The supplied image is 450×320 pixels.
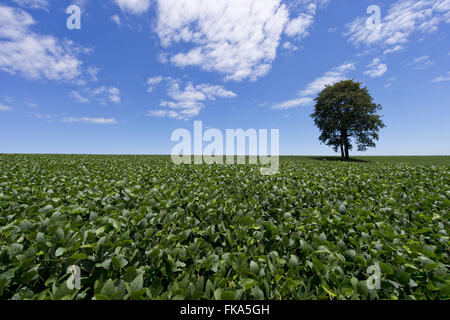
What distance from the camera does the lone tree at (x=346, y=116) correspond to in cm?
3412

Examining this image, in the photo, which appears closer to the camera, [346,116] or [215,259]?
[215,259]

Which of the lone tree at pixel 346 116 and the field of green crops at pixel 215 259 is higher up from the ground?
the lone tree at pixel 346 116

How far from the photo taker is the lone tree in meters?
34.1

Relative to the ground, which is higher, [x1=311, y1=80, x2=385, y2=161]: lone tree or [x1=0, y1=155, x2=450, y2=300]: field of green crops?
[x1=311, y1=80, x2=385, y2=161]: lone tree

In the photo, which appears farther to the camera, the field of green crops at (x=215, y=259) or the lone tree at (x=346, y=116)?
the lone tree at (x=346, y=116)

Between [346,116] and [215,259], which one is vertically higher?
[346,116]

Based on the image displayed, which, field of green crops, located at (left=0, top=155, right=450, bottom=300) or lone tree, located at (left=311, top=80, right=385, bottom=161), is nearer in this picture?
field of green crops, located at (left=0, top=155, right=450, bottom=300)

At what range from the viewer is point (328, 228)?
310cm

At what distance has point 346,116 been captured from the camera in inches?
1366
